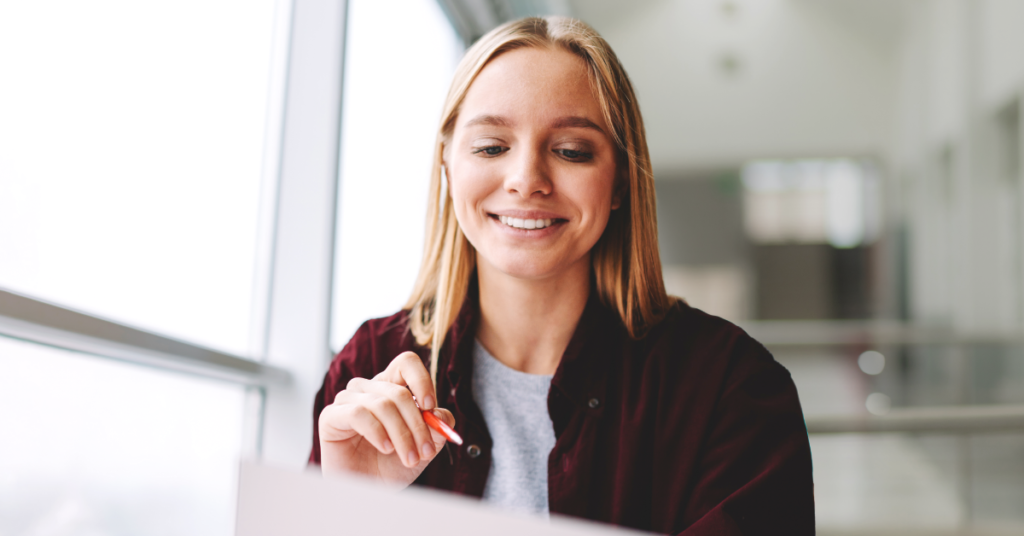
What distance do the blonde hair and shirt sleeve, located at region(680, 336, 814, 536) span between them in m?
0.16

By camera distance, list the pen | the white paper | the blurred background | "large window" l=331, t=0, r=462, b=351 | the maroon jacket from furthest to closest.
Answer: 1. "large window" l=331, t=0, r=462, b=351
2. the blurred background
3. the maroon jacket
4. the pen
5. the white paper

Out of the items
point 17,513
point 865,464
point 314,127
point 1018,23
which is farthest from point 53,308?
point 1018,23

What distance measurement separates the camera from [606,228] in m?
1.06

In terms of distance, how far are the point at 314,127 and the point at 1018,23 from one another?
2929 millimetres

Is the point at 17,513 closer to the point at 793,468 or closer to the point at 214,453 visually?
the point at 214,453

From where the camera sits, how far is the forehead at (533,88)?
34.5 inches

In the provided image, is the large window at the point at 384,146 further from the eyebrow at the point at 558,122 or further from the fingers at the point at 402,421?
the fingers at the point at 402,421

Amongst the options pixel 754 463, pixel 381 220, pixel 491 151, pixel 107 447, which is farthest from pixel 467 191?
pixel 381 220

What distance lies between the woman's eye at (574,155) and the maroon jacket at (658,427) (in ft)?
0.74

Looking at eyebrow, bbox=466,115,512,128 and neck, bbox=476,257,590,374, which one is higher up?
eyebrow, bbox=466,115,512,128

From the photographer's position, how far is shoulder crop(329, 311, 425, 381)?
99 centimetres

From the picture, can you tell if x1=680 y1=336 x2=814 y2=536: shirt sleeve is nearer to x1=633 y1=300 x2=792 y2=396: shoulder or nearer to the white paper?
x1=633 y1=300 x2=792 y2=396: shoulder

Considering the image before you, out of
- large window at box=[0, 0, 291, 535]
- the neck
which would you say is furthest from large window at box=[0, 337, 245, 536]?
the neck

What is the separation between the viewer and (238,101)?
5.13 ft
